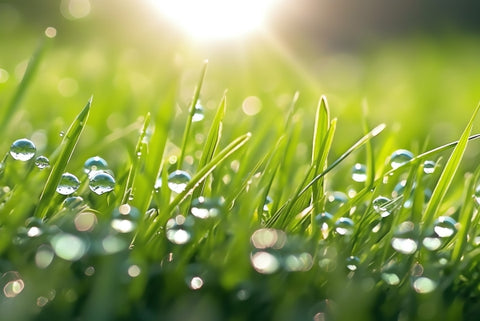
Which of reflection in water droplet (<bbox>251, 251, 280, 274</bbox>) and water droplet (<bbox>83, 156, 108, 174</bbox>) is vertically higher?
water droplet (<bbox>83, 156, 108, 174</bbox>)

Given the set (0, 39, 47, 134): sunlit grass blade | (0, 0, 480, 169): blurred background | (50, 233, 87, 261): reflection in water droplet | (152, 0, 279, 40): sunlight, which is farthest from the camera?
(152, 0, 279, 40): sunlight

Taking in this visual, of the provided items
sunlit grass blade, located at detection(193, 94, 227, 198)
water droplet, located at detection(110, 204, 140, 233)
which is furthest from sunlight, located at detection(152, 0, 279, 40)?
water droplet, located at detection(110, 204, 140, 233)

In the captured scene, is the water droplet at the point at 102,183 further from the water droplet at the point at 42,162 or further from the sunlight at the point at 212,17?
the sunlight at the point at 212,17

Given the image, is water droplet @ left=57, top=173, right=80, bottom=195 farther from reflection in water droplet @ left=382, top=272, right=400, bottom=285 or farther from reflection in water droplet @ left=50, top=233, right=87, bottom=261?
reflection in water droplet @ left=382, top=272, right=400, bottom=285

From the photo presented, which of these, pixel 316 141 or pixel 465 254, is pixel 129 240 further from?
pixel 465 254

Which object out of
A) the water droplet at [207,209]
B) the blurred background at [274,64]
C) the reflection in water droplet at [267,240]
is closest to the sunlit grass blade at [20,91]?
the blurred background at [274,64]
